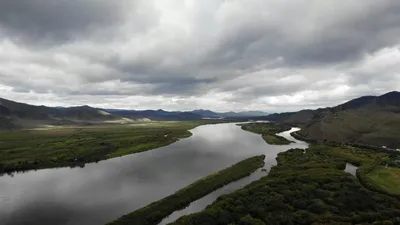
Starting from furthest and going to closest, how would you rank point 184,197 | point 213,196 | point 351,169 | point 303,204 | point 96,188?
1. point 351,169
2. point 96,188
3. point 213,196
4. point 184,197
5. point 303,204

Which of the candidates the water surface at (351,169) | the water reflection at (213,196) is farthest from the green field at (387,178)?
the water reflection at (213,196)

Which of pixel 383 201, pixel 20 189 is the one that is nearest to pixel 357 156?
pixel 383 201

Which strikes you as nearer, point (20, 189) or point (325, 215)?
point (325, 215)

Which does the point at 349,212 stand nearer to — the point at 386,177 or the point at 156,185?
the point at 386,177

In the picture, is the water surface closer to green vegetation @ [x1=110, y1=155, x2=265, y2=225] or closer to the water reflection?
the water reflection

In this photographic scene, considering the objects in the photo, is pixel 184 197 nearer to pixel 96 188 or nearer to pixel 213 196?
pixel 213 196

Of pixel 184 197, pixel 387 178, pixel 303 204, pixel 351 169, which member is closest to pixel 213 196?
pixel 184 197
